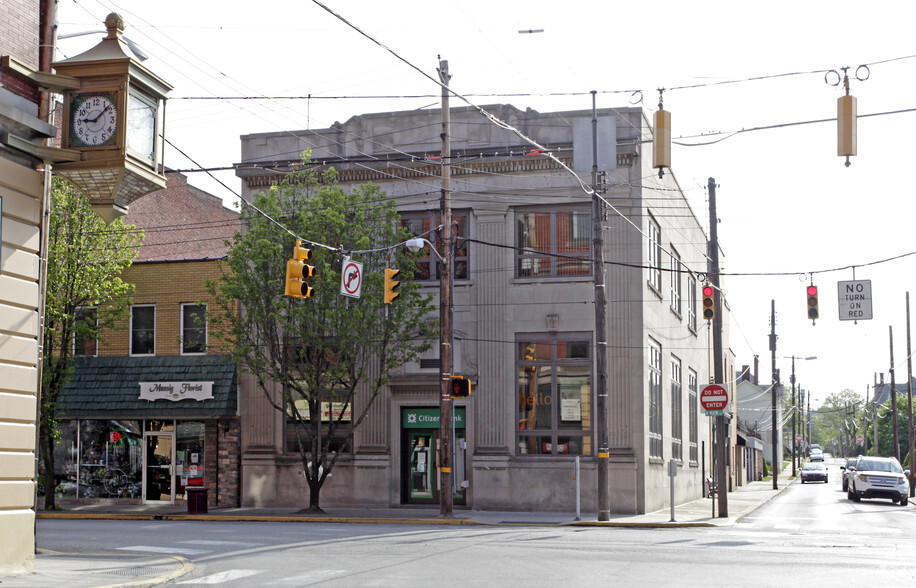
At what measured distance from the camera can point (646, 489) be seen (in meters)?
27.0

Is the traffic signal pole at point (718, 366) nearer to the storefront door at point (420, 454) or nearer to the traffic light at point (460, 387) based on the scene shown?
the traffic light at point (460, 387)

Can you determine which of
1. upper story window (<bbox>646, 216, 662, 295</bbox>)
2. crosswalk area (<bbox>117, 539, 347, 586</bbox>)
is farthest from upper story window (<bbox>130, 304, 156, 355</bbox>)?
upper story window (<bbox>646, 216, 662, 295</bbox>)

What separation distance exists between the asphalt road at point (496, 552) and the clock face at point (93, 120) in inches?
219

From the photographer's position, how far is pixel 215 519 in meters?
25.0

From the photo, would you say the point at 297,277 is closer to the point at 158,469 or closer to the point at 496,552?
the point at 496,552

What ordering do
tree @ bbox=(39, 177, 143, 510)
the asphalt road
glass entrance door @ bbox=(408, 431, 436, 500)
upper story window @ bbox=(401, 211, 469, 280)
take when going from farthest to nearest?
upper story window @ bbox=(401, 211, 469, 280) → glass entrance door @ bbox=(408, 431, 436, 500) → tree @ bbox=(39, 177, 143, 510) → the asphalt road

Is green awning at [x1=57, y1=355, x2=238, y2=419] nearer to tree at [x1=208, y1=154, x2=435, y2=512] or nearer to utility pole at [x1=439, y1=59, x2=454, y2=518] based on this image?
tree at [x1=208, y1=154, x2=435, y2=512]

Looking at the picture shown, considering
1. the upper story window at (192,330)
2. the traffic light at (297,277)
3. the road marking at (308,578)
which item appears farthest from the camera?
the upper story window at (192,330)

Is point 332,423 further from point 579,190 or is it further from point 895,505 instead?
point 895,505

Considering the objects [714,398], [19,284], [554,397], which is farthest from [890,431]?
[19,284]

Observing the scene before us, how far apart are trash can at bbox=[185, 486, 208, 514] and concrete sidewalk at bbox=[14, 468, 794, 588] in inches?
12.8

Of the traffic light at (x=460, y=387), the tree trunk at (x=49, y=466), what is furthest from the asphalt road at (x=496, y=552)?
the tree trunk at (x=49, y=466)

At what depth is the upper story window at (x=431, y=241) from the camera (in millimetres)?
28812

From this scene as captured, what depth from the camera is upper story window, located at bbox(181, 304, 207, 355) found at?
29875mm
